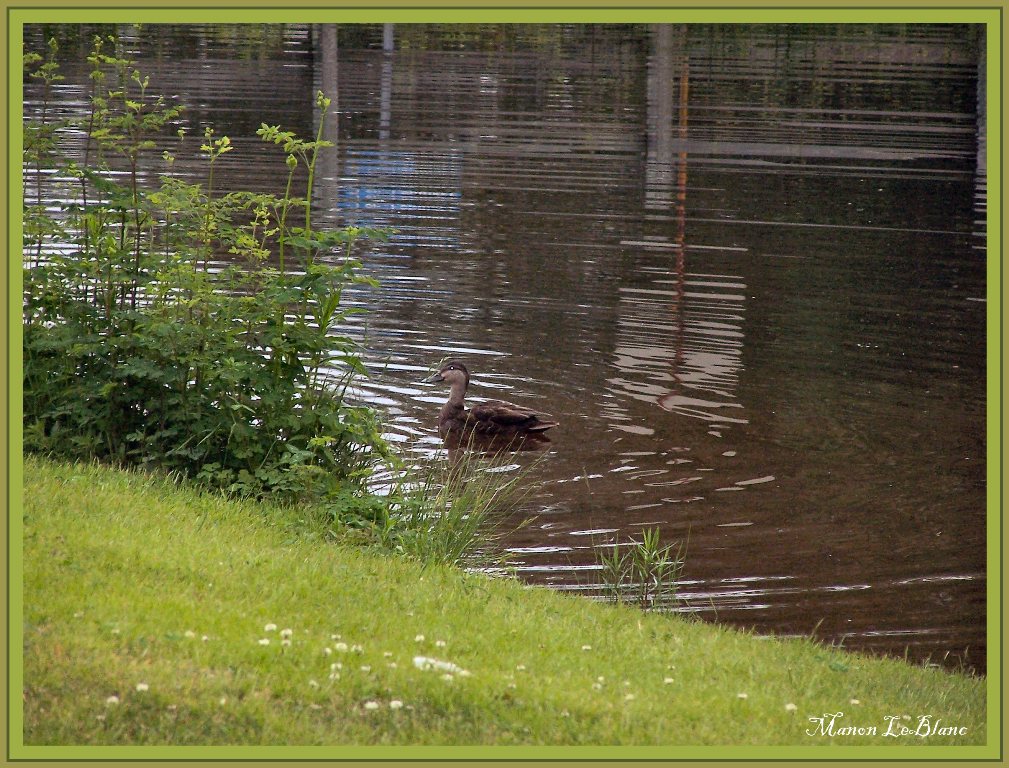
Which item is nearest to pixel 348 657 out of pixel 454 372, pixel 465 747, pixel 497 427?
pixel 465 747

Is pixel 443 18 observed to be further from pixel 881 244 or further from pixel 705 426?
pixel 881 244

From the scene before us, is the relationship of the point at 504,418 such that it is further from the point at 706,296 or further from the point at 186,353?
the point at 706,296

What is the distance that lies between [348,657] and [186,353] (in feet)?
12.0

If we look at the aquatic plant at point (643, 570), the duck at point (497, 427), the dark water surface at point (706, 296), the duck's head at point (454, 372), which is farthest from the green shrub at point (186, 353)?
the duck's head at point (454, 372)

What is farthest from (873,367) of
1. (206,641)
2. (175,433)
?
(206,641)

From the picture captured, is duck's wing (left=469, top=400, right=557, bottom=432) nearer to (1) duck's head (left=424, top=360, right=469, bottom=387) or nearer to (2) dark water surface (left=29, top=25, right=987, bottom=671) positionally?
(2) dark water surface (left=29, top=25, right=987, bottom=671)

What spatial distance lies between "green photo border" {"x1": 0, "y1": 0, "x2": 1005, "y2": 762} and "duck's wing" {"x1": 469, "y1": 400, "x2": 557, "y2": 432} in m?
4.58

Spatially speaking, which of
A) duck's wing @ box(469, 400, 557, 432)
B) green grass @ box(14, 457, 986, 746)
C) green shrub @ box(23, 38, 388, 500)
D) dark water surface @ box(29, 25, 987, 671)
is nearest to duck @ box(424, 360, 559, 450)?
duck's wing @ box(469, 400, 557, 432)

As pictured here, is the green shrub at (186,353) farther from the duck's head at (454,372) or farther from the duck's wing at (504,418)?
the duck's head at (454,372)

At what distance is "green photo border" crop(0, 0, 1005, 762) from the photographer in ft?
17.2

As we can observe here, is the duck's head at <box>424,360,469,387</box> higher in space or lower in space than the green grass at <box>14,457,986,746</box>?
higher

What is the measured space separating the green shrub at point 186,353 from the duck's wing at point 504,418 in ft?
6.83

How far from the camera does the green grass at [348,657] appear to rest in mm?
5695

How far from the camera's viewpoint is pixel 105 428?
31.3 feet
